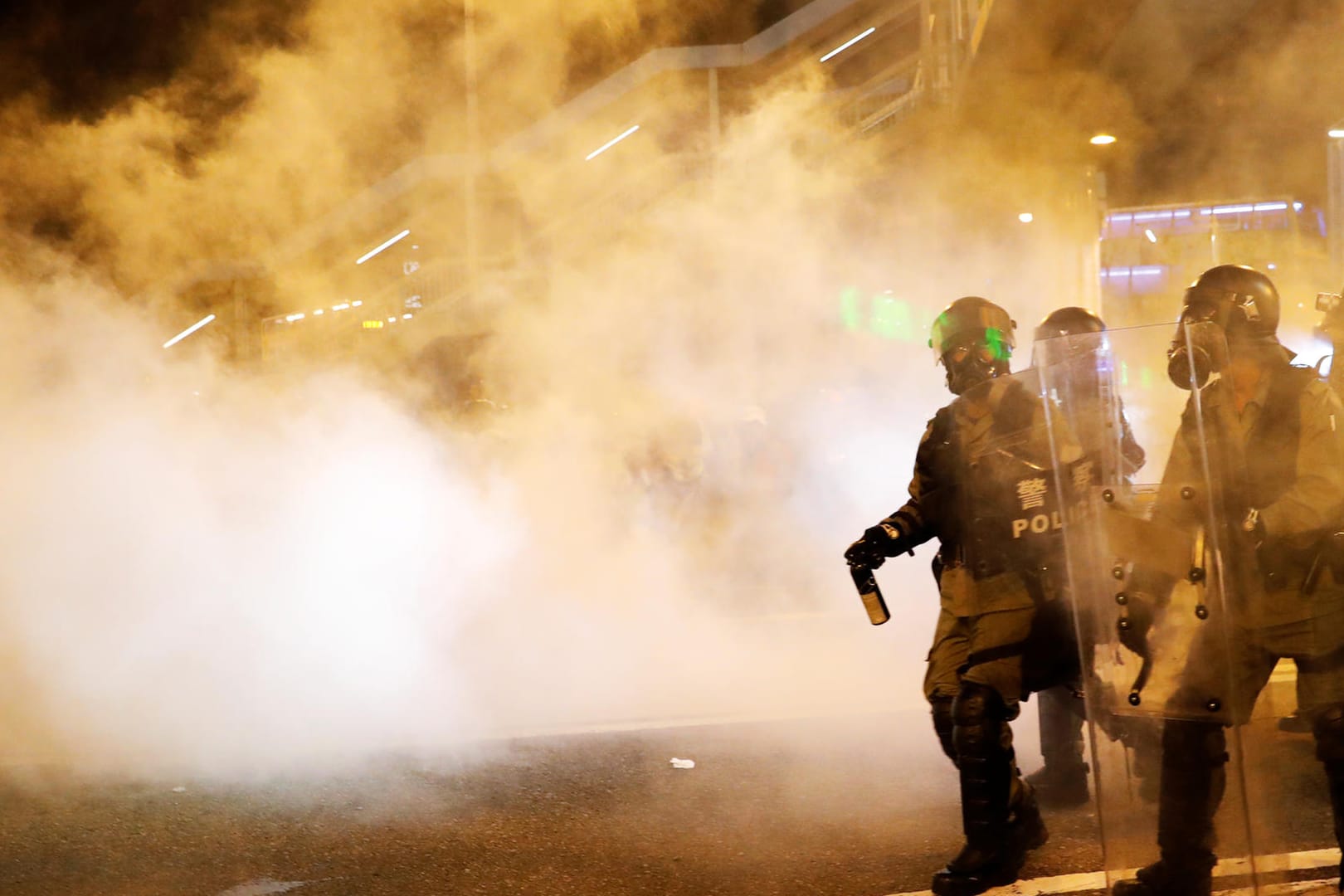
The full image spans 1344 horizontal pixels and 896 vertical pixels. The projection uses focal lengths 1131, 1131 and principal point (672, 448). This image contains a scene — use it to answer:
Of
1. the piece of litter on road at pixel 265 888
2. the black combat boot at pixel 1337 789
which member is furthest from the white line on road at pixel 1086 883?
the piece of litter on road at pixel 265 888

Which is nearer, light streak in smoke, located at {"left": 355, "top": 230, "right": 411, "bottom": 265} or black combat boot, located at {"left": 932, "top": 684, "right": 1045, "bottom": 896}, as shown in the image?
black combat boot, located at {"left": 932, "top": 684, "right": 1045, "bottom": 896}

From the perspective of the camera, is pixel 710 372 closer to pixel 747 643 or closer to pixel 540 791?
pixel 747 643

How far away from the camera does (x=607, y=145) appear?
29.7ft

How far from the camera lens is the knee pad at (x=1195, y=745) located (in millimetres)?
2529

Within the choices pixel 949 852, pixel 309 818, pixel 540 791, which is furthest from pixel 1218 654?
pixel 309 818

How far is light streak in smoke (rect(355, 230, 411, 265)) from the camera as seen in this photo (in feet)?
32.2

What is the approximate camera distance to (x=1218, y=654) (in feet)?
7.89

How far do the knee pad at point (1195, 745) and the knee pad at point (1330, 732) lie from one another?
291mm

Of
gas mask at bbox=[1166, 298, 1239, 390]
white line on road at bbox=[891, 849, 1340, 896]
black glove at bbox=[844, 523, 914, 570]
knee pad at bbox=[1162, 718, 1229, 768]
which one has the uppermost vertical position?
gas mask at bbox=[1166, 298, 1239, 390]

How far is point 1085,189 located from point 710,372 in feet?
9.68

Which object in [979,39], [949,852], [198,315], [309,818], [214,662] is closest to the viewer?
[949,852]

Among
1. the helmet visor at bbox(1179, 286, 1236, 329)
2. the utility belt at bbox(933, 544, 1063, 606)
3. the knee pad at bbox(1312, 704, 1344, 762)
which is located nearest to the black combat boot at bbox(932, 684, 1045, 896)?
the utility belt at bbox(933, 544, 1063, 606)

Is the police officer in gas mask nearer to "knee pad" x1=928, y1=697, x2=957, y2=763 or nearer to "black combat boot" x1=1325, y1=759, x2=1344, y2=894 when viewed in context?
"black combat boot" x1=1325, y1=759, x2=1344, y2=894

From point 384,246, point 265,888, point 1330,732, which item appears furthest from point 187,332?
point 384,246
